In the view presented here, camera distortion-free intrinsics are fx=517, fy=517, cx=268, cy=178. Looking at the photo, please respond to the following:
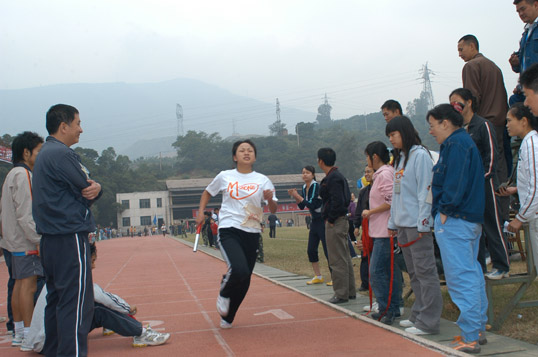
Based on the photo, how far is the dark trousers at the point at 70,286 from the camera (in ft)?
13.1

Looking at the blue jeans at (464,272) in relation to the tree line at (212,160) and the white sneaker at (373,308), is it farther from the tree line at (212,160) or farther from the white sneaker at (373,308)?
the tree line at (212,160)

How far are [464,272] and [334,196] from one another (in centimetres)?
291

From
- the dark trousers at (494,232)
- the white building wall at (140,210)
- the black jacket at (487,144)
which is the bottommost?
the white building wall at (140,210)

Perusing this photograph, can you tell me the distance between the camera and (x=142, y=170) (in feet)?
378

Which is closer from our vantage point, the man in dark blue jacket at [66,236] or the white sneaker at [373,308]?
the man in dark blue jacket at [66,236]

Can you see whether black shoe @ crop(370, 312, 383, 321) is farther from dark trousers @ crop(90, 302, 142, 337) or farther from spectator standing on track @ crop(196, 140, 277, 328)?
dark trousers @ crop(90, 302, 142, 337)

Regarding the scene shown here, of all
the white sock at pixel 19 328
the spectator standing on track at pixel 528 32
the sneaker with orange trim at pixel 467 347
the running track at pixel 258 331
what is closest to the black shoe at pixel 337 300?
the running track at pixel 258 331

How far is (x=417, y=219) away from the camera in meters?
4.93

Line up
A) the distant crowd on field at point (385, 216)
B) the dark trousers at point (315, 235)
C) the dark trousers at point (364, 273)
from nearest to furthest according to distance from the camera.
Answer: the distant crowd on field at point (385, 216) → the dark trousers at point (364, 273) → the dark trousers at point (315, 235)

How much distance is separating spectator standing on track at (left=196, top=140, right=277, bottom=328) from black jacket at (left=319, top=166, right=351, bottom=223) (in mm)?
1166

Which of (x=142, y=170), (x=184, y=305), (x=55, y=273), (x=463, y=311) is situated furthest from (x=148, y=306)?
(x=142, y=170)

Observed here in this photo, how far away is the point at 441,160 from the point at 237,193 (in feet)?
7.74

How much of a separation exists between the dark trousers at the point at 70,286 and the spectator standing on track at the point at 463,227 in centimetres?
296

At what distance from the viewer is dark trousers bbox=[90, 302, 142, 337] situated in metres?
4.93
